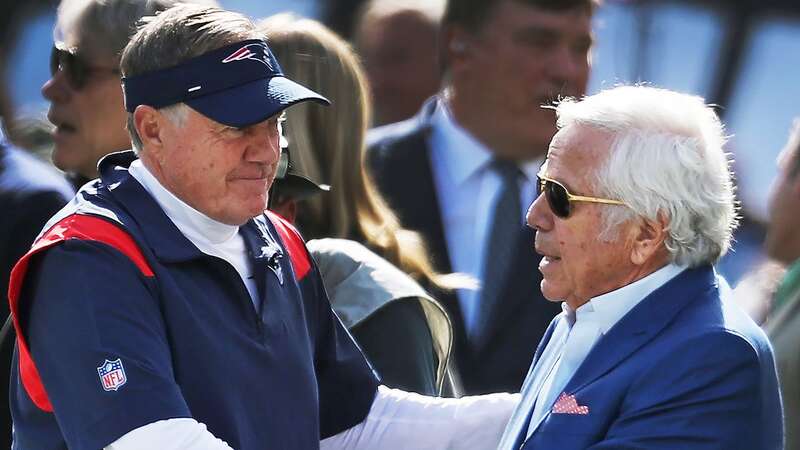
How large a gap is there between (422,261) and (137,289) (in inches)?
55.7

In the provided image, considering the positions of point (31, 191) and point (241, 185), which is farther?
point (31, 191)

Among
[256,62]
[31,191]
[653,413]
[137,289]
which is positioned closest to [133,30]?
[31,191]

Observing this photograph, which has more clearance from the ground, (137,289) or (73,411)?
(137,289)

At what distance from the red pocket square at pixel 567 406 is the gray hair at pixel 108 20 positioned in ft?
4.79

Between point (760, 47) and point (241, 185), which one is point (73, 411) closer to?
point (241, 185)

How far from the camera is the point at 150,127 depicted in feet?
9.34

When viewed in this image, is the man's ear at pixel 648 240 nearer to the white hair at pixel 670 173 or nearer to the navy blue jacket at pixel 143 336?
the white hair at pixel 670 173

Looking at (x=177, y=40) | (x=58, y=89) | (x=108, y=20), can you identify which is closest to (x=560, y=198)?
(x=177, y=40)

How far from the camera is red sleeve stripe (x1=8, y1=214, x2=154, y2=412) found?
8.85 ft

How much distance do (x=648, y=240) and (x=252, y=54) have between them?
834mm

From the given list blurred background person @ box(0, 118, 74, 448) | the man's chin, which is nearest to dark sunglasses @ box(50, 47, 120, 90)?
blurred background person @ box(0, 118, 74, 448)

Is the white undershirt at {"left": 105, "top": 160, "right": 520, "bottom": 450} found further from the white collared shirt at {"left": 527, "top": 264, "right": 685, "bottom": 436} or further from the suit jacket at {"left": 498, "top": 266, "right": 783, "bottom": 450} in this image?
the suit jacket at {"left": 498, "top": 266, "right": 783, "bottom": 450}

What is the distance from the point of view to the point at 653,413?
2.73 meters

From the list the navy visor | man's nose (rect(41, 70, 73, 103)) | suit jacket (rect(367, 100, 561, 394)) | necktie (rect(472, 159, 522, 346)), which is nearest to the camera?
the navy visor
